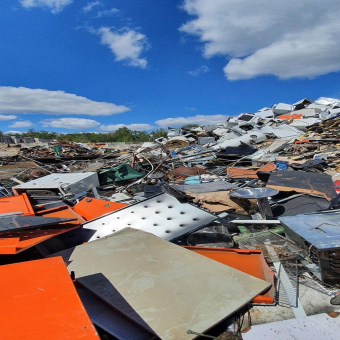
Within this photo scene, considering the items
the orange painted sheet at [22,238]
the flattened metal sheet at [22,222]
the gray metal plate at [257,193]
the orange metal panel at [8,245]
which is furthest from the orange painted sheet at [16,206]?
the gray metal plate at [257,193]

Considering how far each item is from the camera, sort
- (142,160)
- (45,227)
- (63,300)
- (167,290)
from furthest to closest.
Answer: (142,160) → (45,227) → (167,290) → (63,300)

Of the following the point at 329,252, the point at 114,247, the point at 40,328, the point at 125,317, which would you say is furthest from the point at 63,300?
the point at 329,252

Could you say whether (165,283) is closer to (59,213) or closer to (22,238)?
(22,238)

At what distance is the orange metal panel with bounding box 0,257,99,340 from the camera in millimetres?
855

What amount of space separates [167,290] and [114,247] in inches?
29.6

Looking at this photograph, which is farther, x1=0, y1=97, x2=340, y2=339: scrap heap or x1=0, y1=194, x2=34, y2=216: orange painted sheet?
x1=0, y1=194, x2=34, y2=216: orange painted sheet

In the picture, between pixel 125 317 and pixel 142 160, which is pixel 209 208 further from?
pixel 142 160

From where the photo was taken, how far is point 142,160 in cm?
787

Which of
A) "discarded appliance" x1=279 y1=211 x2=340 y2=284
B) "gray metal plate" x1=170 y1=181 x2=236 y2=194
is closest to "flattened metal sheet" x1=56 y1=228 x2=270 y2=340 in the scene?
"discarded appliance" x1=279 y1=211 x2=340 y2=284

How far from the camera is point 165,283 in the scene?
1570 millimetres

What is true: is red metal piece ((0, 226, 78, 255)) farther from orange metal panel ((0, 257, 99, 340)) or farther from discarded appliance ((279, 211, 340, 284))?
discarded appliance ((279, 211, 340, 284))

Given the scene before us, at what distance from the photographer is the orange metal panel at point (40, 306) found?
86 centimetres

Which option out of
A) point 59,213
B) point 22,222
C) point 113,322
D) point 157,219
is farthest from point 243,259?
point 59,213

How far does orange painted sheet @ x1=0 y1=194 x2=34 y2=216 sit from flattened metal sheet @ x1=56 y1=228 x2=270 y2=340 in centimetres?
108
